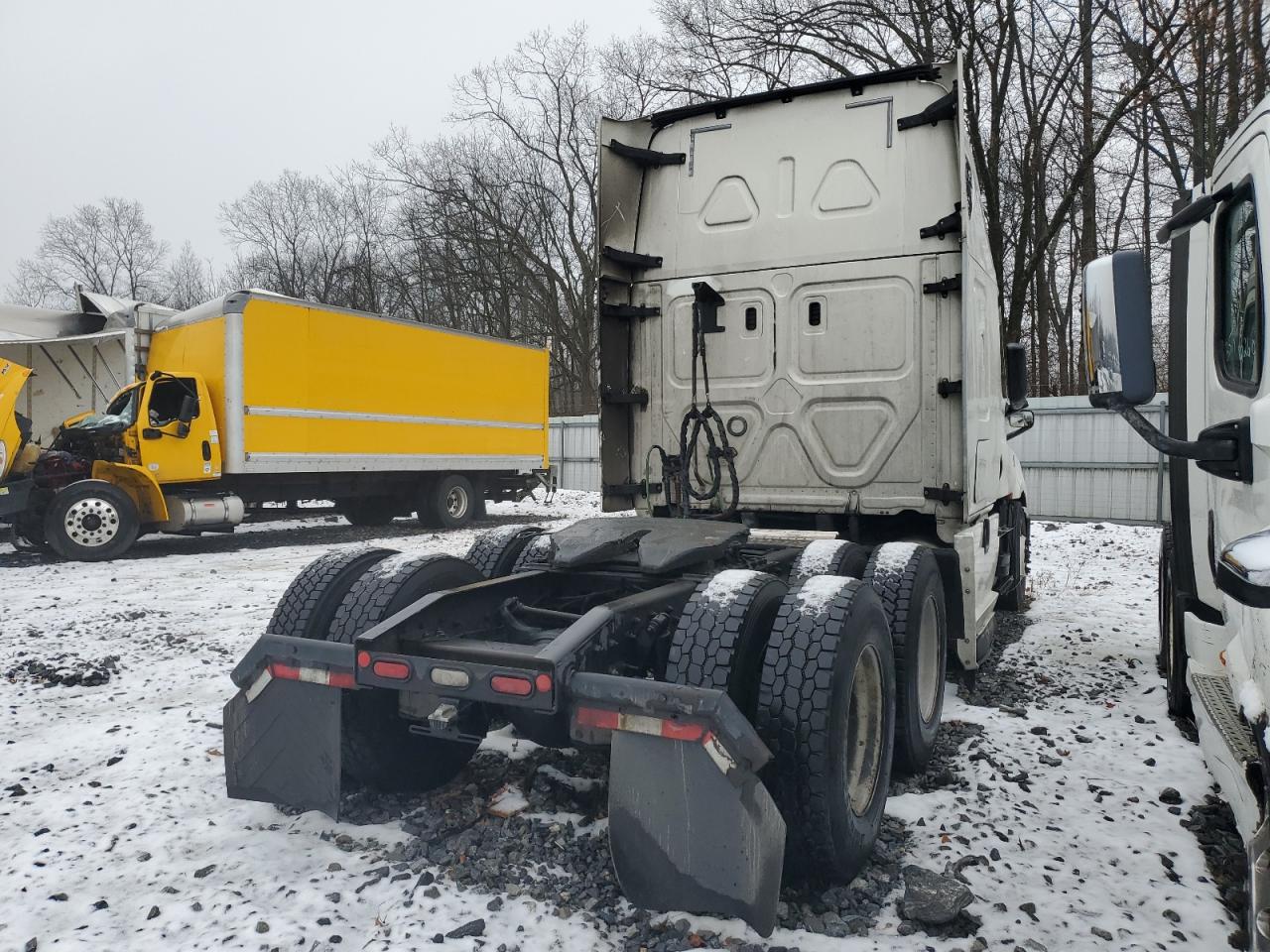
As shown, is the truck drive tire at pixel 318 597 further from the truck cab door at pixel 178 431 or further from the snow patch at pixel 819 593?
the truck cab door at pixel 178 431

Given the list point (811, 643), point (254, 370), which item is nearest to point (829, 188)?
point (811, 643)

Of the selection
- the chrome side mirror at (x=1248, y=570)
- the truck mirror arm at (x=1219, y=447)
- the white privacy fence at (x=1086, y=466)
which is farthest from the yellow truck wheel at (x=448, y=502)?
the chrome side mirror at (x=1248, y=570)

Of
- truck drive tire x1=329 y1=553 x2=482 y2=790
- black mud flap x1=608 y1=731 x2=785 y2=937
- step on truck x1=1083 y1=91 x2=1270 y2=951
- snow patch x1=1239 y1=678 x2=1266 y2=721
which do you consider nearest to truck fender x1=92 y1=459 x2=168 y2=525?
truck drive tire x1=329 y1=553 x2=482 y2=790

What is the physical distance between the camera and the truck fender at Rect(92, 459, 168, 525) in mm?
10430

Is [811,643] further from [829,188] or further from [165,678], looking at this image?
[165,678]

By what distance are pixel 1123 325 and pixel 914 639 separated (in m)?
1.81

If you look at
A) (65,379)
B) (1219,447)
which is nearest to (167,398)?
(65,379)

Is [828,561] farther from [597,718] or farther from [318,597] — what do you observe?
[318,597]

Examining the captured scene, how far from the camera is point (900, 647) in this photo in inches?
143

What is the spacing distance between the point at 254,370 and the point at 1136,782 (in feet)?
34.2

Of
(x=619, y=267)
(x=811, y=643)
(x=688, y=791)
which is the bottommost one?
(x=688, y=791)

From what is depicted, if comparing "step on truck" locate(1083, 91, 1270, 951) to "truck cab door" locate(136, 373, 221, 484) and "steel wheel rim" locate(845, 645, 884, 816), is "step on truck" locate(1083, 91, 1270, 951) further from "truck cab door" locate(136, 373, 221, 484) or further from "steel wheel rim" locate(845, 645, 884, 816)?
"truck cab door" locate(136, 373, 221, 484)

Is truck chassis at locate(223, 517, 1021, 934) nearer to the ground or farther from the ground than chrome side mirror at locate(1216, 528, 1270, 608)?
nearer to the ground

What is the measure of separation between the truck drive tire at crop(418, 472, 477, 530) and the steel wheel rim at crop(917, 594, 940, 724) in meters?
10.6
